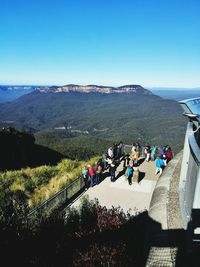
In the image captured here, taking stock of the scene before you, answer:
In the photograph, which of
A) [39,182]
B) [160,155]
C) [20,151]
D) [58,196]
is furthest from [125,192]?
[20,151]

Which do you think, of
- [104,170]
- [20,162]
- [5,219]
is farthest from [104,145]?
[5,219]

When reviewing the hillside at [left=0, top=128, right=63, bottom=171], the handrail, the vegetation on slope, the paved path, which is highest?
the handrail

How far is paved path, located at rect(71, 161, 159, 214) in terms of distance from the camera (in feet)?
38.1

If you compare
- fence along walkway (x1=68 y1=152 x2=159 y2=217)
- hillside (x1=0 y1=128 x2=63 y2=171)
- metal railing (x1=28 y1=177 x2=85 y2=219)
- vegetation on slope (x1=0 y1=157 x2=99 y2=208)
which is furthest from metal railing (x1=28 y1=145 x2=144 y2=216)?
hillside (x1=0 y1=128 x2=63 y2=171)

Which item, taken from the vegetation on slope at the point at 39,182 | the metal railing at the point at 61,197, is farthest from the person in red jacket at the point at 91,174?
the vegetation on slope at the point at 39,182

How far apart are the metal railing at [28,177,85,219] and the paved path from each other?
1.33 feet

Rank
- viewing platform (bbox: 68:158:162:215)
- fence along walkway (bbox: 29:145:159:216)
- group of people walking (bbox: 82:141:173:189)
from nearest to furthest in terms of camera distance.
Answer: fence along walkway (bbox: 29:145:159:216)
viewing platform (bbox: 68:158:162:215)
group of people walking (bbox: 82:141:173:189)

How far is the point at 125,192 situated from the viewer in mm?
12797

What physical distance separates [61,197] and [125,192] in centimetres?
275

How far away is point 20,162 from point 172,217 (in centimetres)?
2747

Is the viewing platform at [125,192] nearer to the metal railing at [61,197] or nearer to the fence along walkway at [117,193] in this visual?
the fence along walkway at [117,193]

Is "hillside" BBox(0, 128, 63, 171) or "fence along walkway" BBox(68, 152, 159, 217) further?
"hillside" BBox(0, 128, 63, 171)

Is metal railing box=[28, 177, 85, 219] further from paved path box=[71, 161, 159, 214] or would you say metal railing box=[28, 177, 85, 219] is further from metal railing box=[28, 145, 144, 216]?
paved path box=[71, 161, 159, 214]

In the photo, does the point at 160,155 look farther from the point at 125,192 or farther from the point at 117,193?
the point at 117,193
